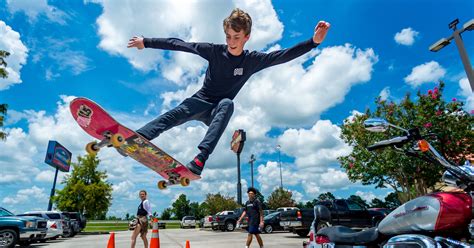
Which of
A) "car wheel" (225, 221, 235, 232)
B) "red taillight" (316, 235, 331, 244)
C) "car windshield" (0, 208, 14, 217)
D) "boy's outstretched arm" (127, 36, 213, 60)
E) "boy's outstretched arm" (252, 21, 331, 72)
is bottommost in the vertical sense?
"red taillight" (316, 235, 331, 244)

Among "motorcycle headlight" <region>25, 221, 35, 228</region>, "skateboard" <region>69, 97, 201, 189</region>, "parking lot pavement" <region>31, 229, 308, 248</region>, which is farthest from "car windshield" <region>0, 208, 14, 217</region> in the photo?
"skateboard" <region>69, 97, 201, 189</region>

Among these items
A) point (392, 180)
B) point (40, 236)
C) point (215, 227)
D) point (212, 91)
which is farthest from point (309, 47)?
point (215, 227)

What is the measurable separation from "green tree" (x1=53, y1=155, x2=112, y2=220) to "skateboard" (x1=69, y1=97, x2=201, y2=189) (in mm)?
25673

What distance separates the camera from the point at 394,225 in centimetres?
300

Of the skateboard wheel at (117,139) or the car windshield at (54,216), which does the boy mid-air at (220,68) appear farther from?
the car windshield at (54,216)

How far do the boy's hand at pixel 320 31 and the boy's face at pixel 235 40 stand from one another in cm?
90

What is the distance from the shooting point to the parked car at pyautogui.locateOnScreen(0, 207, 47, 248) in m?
11.6

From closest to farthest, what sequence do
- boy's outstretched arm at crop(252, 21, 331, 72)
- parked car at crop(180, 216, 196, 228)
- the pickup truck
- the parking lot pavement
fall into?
boy's outstretched arm at crop(252, 21, 331, 72), the parking lot pavement, the pickup truck, parked car at crop(180, 216, 196, 228)

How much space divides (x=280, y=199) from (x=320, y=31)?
40.5 m

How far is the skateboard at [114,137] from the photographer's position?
3.94 meters

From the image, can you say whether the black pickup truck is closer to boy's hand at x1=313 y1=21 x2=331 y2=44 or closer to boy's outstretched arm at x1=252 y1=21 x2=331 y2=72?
boy's outstretched arm at x1=252 y1=21 x2=331 y2=72

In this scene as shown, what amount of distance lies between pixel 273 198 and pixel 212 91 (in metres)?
41.0

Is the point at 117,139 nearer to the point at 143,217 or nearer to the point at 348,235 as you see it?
the point at 348,235

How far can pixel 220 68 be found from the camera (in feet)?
14.8
